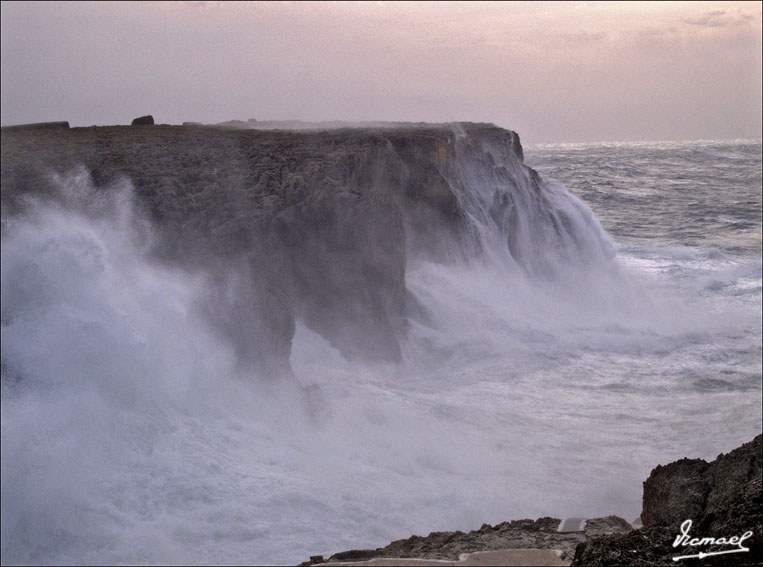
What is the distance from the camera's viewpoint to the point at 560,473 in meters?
8.96

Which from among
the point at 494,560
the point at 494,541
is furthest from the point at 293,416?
the point at 494,560

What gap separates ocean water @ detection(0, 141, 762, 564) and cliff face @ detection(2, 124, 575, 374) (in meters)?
0.40

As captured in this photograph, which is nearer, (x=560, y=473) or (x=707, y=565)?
(x=707, y=565)

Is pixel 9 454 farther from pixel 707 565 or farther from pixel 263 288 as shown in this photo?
pixel 707 565

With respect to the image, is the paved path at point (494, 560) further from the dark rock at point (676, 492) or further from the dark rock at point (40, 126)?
the dark rock at point (40, 126)

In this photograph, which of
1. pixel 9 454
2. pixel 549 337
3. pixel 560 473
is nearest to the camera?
pixel 9 454

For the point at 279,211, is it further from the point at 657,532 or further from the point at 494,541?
the point at 657,532

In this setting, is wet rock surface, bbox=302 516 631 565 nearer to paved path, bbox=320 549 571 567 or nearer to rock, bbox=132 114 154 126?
paved path, bbox=320 549 571 567

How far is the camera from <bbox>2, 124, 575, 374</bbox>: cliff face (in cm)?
1011

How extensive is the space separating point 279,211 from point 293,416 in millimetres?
3440

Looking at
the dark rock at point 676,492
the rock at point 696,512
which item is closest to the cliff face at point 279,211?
the dark rock at point 676,492

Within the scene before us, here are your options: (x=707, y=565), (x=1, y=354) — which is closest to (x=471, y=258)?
(x=1, y=354)

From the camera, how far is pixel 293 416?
30.6 ft

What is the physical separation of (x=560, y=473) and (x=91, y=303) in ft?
18.0
